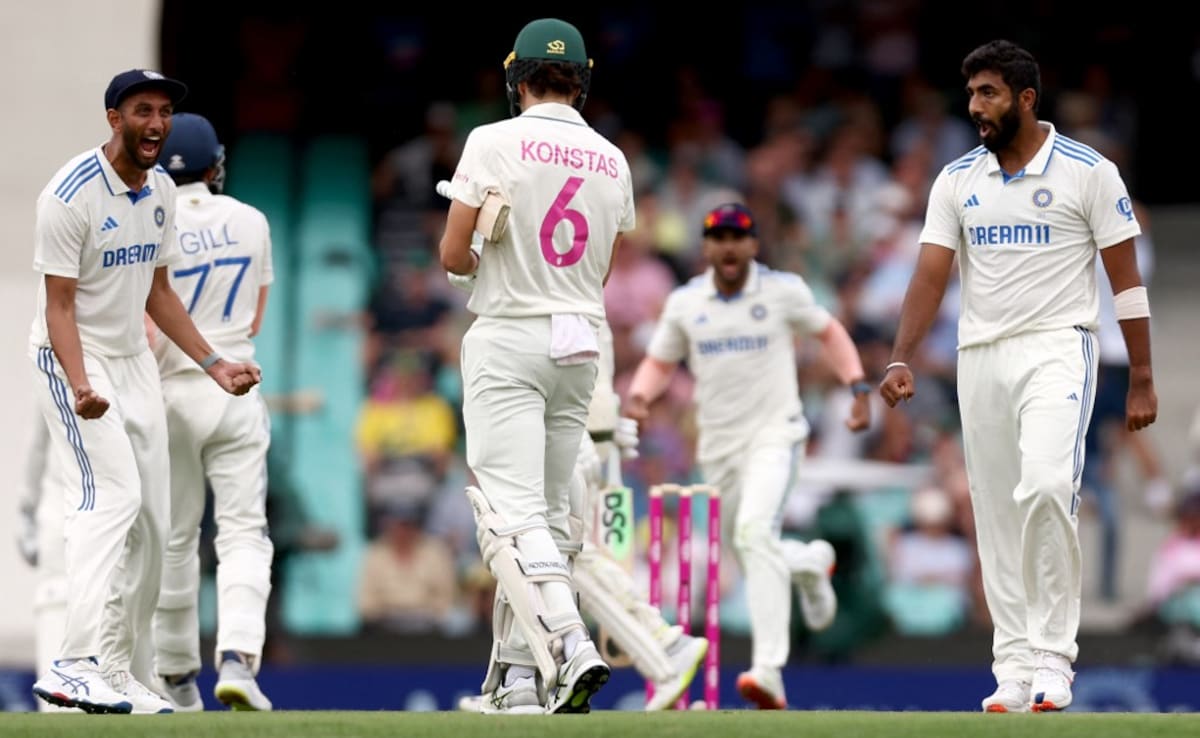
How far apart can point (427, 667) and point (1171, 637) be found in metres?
4.25

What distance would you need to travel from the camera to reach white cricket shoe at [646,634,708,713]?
9.01 meters

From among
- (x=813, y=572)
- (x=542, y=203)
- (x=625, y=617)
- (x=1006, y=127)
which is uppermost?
(x=1006, y=127)

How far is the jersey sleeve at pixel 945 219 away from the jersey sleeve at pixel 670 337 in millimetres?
3166

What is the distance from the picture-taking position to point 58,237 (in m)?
6.93

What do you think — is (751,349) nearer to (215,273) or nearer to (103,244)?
(215,273)

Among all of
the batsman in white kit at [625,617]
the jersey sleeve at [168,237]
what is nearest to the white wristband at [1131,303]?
the batsman in white kit at [625,617]

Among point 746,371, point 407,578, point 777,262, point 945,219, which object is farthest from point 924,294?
point 777,262

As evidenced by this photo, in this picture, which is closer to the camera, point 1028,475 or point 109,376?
point 1028,475

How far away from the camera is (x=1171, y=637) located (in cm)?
1303

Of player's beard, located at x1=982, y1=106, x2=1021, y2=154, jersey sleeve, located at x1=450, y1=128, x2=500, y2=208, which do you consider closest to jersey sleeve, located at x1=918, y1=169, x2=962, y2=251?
player's beard, located at x1=982, y1=106, x2=1021, y2=154

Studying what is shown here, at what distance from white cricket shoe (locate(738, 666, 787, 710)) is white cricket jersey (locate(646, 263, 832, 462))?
1069 millimetres

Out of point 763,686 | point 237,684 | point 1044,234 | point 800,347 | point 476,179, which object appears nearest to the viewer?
point 476,179

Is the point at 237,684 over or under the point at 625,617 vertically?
under

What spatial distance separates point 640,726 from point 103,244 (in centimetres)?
238
